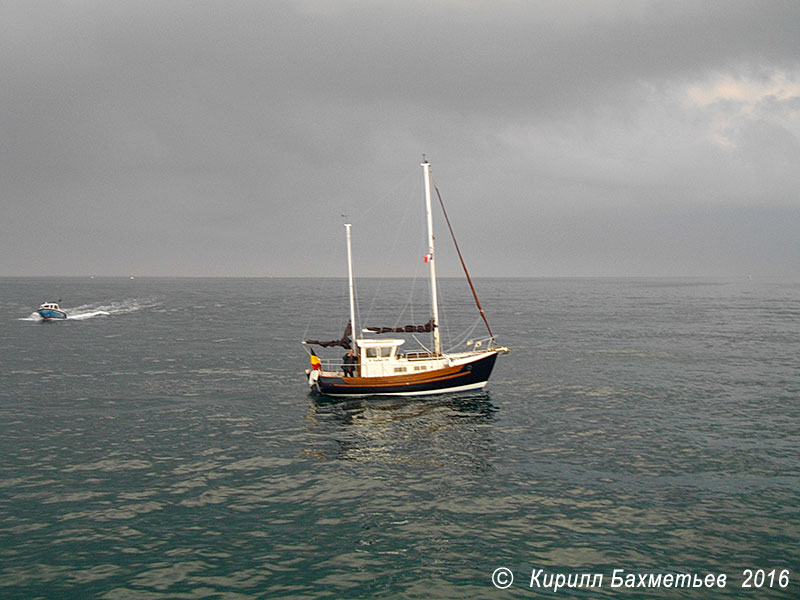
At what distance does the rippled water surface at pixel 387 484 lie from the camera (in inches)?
858

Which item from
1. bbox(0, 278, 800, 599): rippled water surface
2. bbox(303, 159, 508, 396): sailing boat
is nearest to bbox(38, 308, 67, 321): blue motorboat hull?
bbox(0, 278, 800, 599): rippled water surface

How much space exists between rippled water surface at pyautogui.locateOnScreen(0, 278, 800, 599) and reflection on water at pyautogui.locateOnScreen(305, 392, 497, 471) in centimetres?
25

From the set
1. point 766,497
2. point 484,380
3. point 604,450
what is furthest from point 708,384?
point 766,497

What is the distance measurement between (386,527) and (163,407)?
95.1ft

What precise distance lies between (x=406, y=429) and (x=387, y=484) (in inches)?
443

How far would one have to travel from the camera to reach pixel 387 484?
1209 inches

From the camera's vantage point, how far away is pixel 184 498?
Result: 92.5ft

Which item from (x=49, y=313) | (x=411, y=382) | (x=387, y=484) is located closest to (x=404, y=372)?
(x=411, y=382)

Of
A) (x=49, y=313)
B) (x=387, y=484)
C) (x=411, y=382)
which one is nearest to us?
(x=387, y=484)

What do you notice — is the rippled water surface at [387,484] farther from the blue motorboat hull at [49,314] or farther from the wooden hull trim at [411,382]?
the blue motorboat hull at [49,314]

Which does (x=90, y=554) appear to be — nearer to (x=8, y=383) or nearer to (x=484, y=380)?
(x=484, y=380)

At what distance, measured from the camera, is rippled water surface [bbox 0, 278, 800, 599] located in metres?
21.8

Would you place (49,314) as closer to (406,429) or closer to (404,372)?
(404,372)

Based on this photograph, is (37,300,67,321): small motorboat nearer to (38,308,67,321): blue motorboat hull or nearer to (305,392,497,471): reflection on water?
(38,308,67,321): blue motorboat hull
